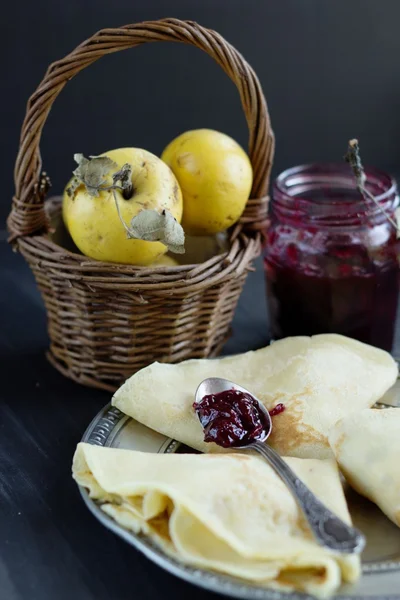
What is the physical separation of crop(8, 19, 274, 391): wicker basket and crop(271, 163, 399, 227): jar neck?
0.17 feet

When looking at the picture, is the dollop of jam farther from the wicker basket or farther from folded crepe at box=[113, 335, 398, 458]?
the wicker basket

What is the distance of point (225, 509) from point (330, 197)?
85cm

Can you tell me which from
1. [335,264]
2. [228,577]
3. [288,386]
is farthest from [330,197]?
[228,577]

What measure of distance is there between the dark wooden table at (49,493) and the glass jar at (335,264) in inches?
6.3

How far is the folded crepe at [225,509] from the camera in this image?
82 cm

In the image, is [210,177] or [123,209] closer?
[123,209]

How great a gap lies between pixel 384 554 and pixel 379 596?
0.10 m

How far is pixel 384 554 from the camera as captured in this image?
35.8 inches

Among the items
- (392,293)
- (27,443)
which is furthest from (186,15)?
(27,443)

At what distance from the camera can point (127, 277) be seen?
120cm

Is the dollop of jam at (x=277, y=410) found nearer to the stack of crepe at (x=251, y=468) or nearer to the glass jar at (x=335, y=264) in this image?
the stack of crepe at (x=251, y=468)

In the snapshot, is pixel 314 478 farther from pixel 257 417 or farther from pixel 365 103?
pixel 365 103

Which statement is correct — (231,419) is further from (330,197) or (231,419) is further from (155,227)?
(330,197)

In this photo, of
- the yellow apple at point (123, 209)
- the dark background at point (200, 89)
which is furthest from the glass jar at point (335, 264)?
the yellow apple at point (123, 209)
